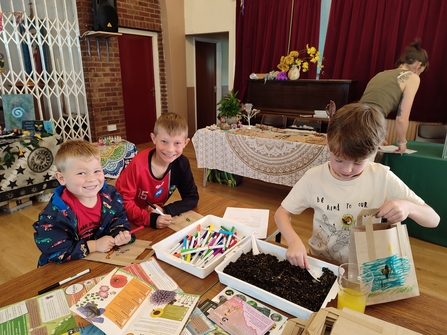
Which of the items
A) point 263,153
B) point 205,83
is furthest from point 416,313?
point 205,83

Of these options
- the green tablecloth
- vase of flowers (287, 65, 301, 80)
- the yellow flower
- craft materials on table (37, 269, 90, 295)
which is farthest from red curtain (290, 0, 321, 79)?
craft materials on table (37, 269, 90, 295)

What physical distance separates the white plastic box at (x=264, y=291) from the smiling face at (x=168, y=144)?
57 cm

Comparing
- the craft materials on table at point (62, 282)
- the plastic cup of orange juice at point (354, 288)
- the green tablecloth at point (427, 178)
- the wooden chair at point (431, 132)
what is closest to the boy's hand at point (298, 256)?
the plastic cup of orange juice at point (354, 288)

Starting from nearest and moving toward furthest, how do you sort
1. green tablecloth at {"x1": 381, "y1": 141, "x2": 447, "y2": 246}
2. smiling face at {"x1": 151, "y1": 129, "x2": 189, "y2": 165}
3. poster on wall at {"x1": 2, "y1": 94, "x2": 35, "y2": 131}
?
smiling face at {"x1": 151, "y1": 129, "x2": 189, "y2": 165}
green tablecloth at {"x1": 381, "y1": 141, "x2": 447, "y2": 246}
poster on wall at {"x1": 2, "y1": 94, "x2": 35, "y2": 131}

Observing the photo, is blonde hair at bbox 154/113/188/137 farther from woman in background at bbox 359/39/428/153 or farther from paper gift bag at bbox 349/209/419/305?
woman in background at bbox 359/39/428/153

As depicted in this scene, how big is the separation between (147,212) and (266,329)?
2.31 feet

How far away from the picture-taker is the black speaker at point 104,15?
13.0 ft

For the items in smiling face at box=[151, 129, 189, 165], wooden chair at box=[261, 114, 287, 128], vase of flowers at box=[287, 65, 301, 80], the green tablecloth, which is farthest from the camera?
vase of flowers at box=[287, 65, 301, 80]

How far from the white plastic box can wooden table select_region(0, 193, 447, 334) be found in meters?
0.04

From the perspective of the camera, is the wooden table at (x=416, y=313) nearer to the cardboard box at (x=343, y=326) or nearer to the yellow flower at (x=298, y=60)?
the cardboard box at (x=343, y=326)

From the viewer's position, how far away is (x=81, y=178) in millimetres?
1024

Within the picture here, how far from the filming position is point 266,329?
2.24ft

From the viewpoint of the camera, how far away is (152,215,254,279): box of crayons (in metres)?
0.90

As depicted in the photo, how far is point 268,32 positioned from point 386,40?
1.61 meters
